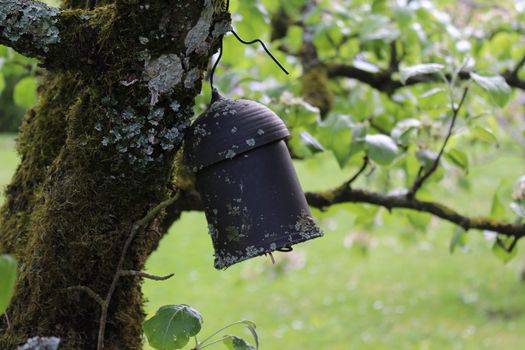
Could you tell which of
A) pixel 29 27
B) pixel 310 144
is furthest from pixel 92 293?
pixel 310 144

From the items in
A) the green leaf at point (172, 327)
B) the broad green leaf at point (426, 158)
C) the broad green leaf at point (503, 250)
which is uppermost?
the green leaf at point (172, 327)

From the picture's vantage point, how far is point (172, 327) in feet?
4.36

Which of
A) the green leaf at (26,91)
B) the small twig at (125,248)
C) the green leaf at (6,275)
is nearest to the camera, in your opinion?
the green leaf at (6,275)

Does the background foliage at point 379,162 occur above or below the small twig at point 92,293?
below

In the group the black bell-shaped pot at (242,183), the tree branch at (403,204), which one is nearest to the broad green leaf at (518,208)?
the tree branch at (403,204)

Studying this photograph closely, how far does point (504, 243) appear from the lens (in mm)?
2393

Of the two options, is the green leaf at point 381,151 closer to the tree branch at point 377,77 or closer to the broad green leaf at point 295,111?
the broad green leaf at point 295,111

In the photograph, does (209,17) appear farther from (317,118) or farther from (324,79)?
(324,79)

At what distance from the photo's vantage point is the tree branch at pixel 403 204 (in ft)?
7.14

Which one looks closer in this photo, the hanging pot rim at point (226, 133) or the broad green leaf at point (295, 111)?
the hanging pot rim at point (226, 133)

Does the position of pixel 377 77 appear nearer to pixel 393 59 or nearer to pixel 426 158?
pixel 393 59

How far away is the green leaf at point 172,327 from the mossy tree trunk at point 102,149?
191mm

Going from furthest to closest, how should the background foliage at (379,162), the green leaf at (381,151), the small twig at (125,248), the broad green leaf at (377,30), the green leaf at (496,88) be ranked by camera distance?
the broad green leaf at (377,30) < the background foliage at (379,162) < the green leaf at (381,151) < the green leaf at (496,88) < the small twig at (125,248)

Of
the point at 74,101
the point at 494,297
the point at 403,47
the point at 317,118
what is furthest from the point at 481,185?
the point at 74,101
